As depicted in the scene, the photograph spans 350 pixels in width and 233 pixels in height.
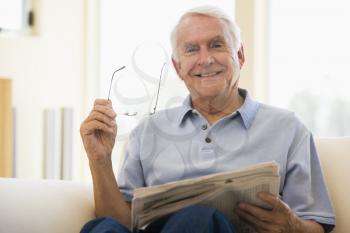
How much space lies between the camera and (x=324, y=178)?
141 cm

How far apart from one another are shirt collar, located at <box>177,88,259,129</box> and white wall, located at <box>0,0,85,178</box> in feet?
5.60

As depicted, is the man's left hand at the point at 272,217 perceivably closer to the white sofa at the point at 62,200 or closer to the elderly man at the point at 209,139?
the elderly man at the point at 209,139

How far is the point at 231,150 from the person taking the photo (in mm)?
1400

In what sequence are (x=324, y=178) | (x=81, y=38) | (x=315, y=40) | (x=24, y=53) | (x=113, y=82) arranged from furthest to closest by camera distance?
1. (x=81, y=38)
2. (x=24, y=53)
3. (x=315, y=40)
4. (x=113, y=82)
5. (x=324, y=178)

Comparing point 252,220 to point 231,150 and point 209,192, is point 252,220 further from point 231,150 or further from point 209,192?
point 231,150

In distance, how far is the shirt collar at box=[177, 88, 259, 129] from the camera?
1.43 m

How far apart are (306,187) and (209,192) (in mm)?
288

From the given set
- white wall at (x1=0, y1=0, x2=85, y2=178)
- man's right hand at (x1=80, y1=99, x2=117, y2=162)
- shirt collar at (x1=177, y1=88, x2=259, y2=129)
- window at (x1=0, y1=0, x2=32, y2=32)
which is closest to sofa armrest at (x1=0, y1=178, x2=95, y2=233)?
man's right hand at (x1=80, y1=99, x2=117, y2=162)

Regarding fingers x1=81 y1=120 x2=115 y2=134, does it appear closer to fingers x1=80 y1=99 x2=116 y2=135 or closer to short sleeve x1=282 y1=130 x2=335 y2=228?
fingers x1=80 y1=99 x2=116 y2=135

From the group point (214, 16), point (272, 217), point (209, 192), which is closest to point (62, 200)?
point (209, 192)

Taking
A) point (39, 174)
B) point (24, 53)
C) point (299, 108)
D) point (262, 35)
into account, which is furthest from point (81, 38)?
point (299, 108)

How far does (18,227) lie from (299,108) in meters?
1.65

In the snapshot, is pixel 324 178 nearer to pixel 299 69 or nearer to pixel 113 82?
pixel 113 82

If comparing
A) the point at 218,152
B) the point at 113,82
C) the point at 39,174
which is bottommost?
the point at 39,174
